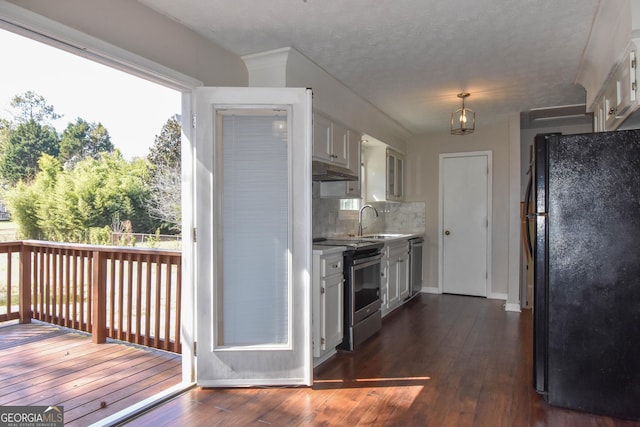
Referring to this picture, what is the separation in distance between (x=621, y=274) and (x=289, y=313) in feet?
6.52

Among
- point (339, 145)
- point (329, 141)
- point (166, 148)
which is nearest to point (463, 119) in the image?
point (339, 145)

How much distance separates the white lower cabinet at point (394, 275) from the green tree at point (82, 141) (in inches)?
174

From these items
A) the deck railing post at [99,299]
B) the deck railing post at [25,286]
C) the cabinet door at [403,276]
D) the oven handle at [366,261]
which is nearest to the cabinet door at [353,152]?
the oven handle at [366,261]

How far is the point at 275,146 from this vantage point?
2623mm

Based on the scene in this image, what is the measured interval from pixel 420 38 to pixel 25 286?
4510 millimetres

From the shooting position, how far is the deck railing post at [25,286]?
13.1 ft

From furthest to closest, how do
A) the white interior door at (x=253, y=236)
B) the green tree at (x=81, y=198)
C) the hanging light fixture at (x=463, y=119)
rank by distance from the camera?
the green tree at (x=81, y=198) < the hanging light fixture at (x=463, y=119) < the white interior door at (x=253, y=236)

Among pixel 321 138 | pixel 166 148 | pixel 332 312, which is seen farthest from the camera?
pixel 166 148

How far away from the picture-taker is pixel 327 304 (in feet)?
9.81

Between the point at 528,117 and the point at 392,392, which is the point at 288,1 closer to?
the point at 392,392

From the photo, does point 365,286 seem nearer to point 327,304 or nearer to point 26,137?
point 327,304

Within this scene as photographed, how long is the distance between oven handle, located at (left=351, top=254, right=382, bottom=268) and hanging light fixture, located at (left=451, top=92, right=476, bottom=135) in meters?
1.47

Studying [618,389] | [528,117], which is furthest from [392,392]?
[528,117]

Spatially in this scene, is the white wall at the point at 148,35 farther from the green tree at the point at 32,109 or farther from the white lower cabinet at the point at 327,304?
the green tree at the point at 32,109
